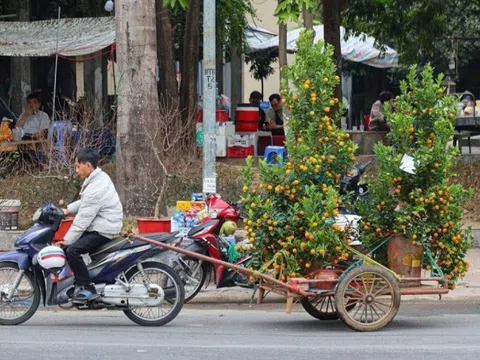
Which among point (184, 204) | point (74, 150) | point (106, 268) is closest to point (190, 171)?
point (74, 150)

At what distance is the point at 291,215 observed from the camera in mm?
9398

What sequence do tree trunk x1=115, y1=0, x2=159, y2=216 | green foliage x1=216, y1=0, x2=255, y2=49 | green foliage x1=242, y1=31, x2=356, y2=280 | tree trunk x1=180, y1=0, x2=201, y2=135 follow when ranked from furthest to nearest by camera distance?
green foliage x1=216, y1=0, x2=255, y2=49 → tree trunk x1=180, y1=0, x2=201, y2=135 → tree trunk x1=115, y1=0, x2=159, y2=216 → green foliage x1=242, y1=31, x2=356, y2=280

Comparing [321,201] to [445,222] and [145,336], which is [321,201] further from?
[145,336]

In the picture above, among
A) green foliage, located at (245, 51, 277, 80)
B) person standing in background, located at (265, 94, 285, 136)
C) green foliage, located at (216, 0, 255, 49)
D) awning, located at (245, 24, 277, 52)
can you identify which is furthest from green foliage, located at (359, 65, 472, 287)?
green foliage, located at (245, 51, 277, 80)

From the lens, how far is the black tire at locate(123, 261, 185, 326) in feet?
31.5

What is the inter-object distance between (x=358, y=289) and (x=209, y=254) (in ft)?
6.57

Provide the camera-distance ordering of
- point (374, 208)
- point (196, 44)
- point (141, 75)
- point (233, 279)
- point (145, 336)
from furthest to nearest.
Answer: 1. point (196, 44)
2. point (141, 75)
3. point (233, 279)
4. point (374, 208)
5. point (145, 336)

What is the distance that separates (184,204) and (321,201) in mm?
2871

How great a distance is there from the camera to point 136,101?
13.5 m

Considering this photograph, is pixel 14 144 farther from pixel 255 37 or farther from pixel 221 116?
pixel 255 37

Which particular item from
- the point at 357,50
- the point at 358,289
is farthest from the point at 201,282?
the point at 357,50

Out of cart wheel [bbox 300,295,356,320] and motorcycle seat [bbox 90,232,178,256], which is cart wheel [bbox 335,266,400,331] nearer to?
cart wheel [bbox 300,295,356,320]

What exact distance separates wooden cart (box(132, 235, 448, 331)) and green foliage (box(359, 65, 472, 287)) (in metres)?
0.34

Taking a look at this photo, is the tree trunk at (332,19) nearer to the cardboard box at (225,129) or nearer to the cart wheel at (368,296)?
the cardboard box at (225,129)
